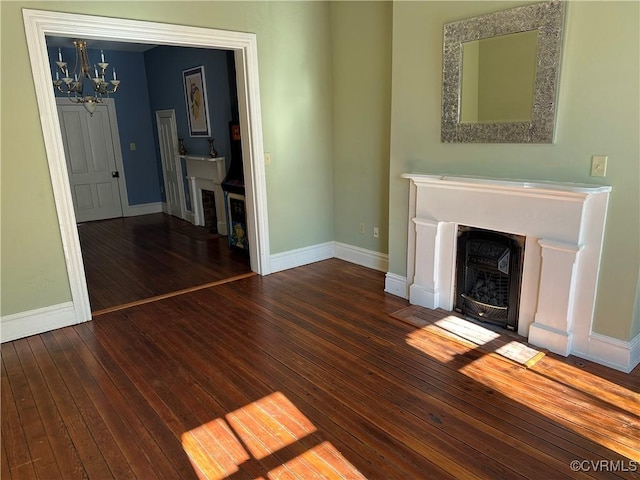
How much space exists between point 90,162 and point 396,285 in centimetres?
617

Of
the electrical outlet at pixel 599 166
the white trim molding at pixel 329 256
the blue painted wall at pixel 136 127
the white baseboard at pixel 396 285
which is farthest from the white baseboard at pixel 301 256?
the blue painted wall at pixel 136 127

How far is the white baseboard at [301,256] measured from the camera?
4.68 m

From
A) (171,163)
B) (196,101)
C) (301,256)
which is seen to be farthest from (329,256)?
(171,163)

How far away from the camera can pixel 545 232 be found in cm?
282

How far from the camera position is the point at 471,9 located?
9.98 feet

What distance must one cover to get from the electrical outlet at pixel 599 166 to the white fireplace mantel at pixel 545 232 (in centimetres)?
9

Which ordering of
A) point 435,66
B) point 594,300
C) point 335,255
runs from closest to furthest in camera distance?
1. point 594,300
2. point 435,66
3. point 335,255

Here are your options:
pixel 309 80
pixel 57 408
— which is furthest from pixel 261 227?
pixel 57 408

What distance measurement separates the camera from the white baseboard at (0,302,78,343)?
10.6ft

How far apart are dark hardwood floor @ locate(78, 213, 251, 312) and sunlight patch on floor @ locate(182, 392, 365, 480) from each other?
6.95ft

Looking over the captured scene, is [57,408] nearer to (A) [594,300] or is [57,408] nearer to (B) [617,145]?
(A) [594,300]

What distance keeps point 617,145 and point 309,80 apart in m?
2.97

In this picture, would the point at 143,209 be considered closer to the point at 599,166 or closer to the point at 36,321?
the point at 36,321
